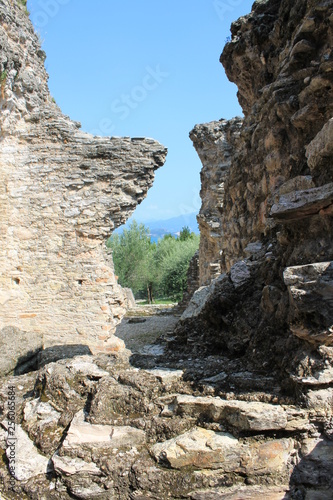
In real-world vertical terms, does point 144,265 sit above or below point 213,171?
below

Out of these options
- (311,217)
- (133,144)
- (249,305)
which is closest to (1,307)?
(133,144)

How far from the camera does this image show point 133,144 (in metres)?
7.39

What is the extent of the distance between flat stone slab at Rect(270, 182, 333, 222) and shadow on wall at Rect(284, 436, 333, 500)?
56.0 inches

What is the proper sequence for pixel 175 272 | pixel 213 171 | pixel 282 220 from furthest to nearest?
pixel 175 272, pixel 213 171, pixel 282 220

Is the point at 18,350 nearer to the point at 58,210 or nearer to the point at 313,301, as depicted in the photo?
the point at 58,210

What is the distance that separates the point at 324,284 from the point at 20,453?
227 centimetres

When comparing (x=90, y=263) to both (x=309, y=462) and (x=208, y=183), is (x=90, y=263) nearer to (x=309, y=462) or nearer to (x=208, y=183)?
(x=309, y=462)

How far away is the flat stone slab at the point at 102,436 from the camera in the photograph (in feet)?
7.82

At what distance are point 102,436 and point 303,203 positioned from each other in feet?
6.69

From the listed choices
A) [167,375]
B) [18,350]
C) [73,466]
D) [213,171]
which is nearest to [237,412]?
[167,375]

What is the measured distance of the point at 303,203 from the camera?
258 cm

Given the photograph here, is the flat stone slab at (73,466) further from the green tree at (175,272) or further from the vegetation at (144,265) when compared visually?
Result: the vegetation at (144,265)

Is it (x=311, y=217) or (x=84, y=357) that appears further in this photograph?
(x=84, y=357)

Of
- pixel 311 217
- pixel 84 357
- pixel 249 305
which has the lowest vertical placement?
pixel 84 357
